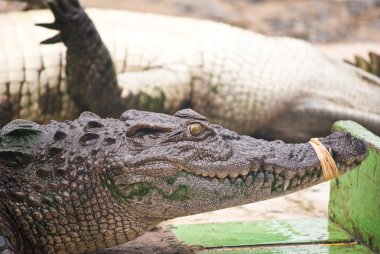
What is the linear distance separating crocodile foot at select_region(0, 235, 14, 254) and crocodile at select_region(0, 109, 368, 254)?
0.31 feet

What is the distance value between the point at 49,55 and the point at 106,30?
0.54 m

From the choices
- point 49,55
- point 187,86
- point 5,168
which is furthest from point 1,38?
point 5,168

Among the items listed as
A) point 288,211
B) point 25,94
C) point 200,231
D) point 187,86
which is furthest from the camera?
point 187,86

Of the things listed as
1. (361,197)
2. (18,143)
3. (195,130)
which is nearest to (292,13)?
(361,197)

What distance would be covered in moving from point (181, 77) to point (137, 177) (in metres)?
2.95

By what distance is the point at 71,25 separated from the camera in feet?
15.7

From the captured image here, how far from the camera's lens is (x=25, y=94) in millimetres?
5191

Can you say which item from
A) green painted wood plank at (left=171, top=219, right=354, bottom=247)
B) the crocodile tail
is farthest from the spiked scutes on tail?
the crocodile tail

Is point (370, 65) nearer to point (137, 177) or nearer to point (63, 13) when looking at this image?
point (63, 13)

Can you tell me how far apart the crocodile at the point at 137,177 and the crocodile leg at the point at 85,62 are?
217 centimetres

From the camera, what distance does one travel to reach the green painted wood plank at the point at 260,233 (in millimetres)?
3234

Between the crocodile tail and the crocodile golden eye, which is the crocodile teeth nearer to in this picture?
the crocodile golden eye

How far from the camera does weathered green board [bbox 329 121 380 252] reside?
10.3ft

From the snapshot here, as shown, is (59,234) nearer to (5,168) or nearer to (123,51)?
(5,168)
